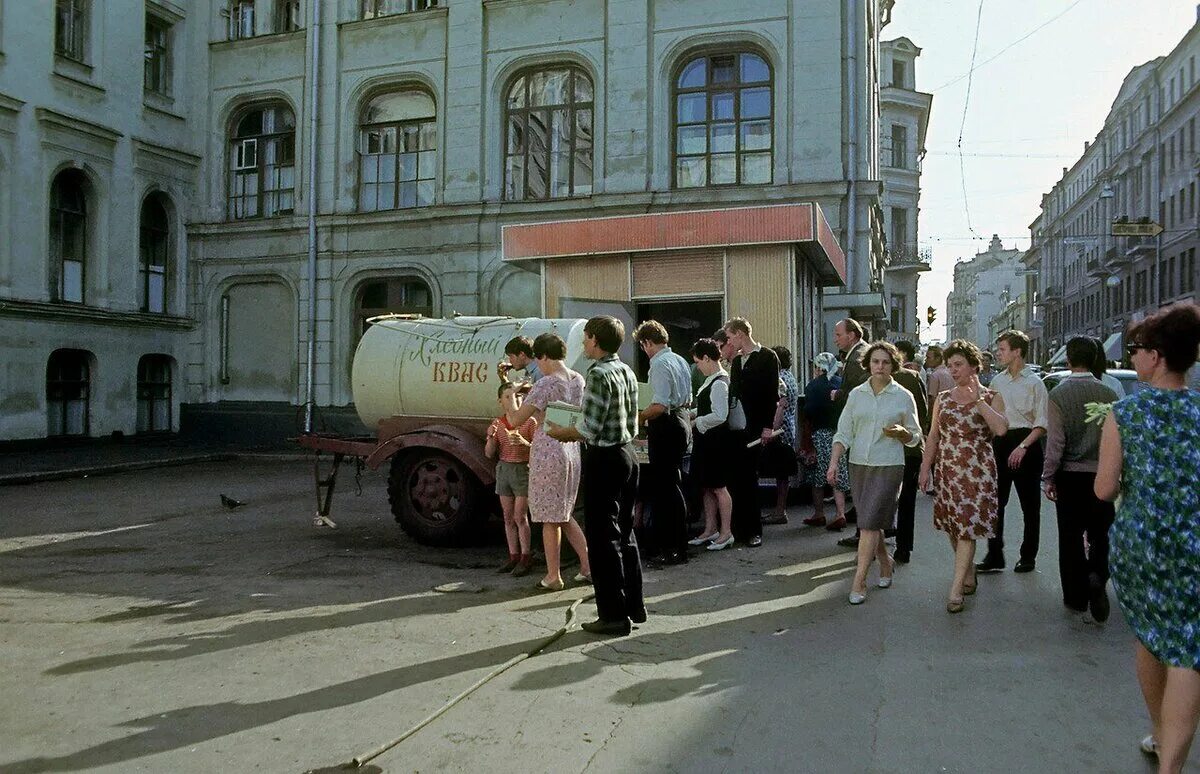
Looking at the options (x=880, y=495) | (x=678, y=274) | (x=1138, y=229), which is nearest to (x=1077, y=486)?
(x=880, y=495)

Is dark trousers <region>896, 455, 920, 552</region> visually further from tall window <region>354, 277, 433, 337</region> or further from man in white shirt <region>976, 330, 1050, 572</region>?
tall window <region>354, 277, 433, 337</region>

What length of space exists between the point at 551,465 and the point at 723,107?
1396 cm

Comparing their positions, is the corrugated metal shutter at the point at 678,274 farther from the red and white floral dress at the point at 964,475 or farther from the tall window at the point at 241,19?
the tall window at the point at 241,19

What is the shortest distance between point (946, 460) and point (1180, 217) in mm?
50374

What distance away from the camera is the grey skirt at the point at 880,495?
253 inches

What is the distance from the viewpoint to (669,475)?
7.82 meters

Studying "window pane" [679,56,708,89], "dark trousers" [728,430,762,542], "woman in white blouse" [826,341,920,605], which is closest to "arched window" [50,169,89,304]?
"window pane" [679,56,708,89]

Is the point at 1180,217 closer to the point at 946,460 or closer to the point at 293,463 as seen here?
the point at 293,463

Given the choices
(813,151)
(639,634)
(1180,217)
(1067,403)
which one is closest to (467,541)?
(639,634)

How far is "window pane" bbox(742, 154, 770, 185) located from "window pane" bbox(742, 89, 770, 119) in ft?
2.64

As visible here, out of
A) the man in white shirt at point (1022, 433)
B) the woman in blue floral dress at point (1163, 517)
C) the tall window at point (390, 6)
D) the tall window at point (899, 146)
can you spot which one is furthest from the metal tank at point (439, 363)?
the tall window at point (899, 146)

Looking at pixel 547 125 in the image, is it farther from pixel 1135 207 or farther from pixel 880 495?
pixel 1135 207

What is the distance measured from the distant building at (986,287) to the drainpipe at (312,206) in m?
108

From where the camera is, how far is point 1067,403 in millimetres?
6266
